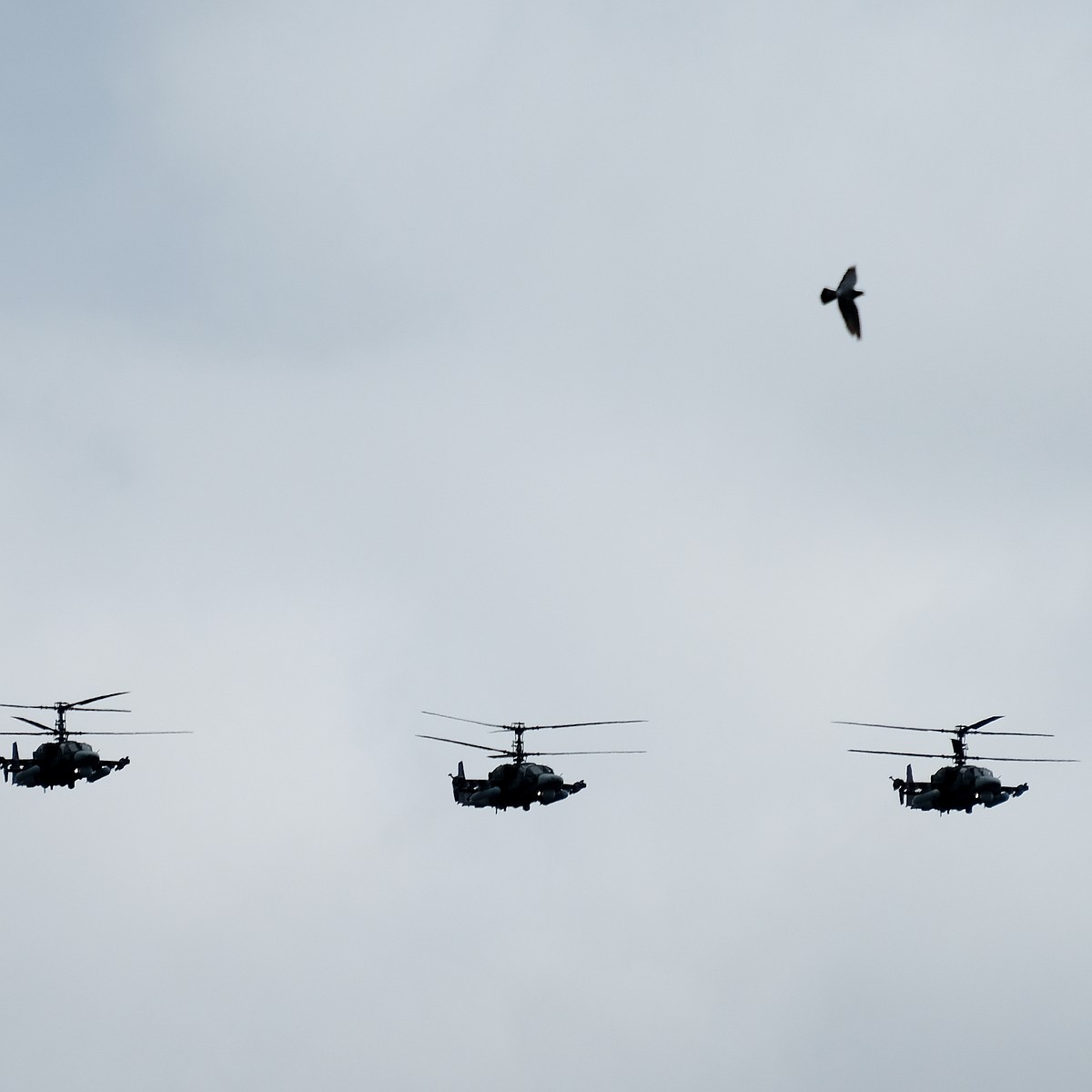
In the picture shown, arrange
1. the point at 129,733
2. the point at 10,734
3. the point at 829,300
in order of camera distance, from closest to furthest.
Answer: the point at 829,300 → the point at 10,734 → the point at 129,733

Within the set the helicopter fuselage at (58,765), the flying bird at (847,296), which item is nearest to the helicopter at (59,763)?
the helicopter fuselage at (58,765)

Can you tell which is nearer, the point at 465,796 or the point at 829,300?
the point at 829,300

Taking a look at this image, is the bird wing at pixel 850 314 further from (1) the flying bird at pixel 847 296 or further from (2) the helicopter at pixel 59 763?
(2) the helicopter at pixel 59 763

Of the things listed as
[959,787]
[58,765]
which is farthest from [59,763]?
[959,787]

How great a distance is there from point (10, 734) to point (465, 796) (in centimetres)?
2720

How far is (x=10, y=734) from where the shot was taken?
5192 inches

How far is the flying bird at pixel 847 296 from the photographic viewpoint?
97.5 meters

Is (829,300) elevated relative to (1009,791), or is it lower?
elevated

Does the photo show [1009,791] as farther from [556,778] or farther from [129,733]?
[129,733]

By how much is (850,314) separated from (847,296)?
2063mm

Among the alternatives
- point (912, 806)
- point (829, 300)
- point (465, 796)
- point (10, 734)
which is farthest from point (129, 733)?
point (829, 300)

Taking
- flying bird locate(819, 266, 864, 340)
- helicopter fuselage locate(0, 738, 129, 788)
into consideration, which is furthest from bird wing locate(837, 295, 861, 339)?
helicopter fuselage locate(0, 738, 129, 788)

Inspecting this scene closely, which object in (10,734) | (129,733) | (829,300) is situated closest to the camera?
(829,300)

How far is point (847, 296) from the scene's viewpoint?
99438 millimetres
